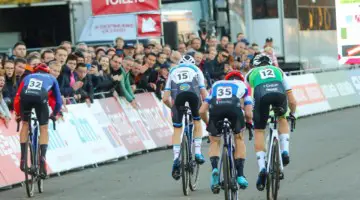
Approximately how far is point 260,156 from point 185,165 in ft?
4.95

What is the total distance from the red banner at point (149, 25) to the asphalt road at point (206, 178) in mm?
3036

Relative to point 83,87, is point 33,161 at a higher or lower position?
lower

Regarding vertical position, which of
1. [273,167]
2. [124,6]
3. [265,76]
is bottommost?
[273,167]

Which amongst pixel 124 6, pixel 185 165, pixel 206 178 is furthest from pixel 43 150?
pixel 124 6

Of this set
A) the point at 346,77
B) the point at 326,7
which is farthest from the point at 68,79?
the point at 326,7

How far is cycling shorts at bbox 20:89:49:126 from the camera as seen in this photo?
52.0 ft

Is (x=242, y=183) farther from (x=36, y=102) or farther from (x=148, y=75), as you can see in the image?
(x=148, y=75)

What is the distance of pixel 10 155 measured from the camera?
17031 millimetres

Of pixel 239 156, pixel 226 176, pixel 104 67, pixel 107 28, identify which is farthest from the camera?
pixel 107 28

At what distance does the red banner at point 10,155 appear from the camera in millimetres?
16734

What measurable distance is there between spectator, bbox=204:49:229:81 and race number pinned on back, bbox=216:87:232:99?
41.8ft

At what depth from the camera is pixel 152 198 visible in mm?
14773

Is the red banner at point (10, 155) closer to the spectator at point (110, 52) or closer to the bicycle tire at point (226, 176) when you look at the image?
the bicycle tire at point (226, 176)

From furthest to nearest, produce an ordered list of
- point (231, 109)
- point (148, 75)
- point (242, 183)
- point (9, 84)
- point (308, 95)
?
point (308, 95) < point (148, 75) < point (9, 84) < point (242, 183) < point (231, 109)
